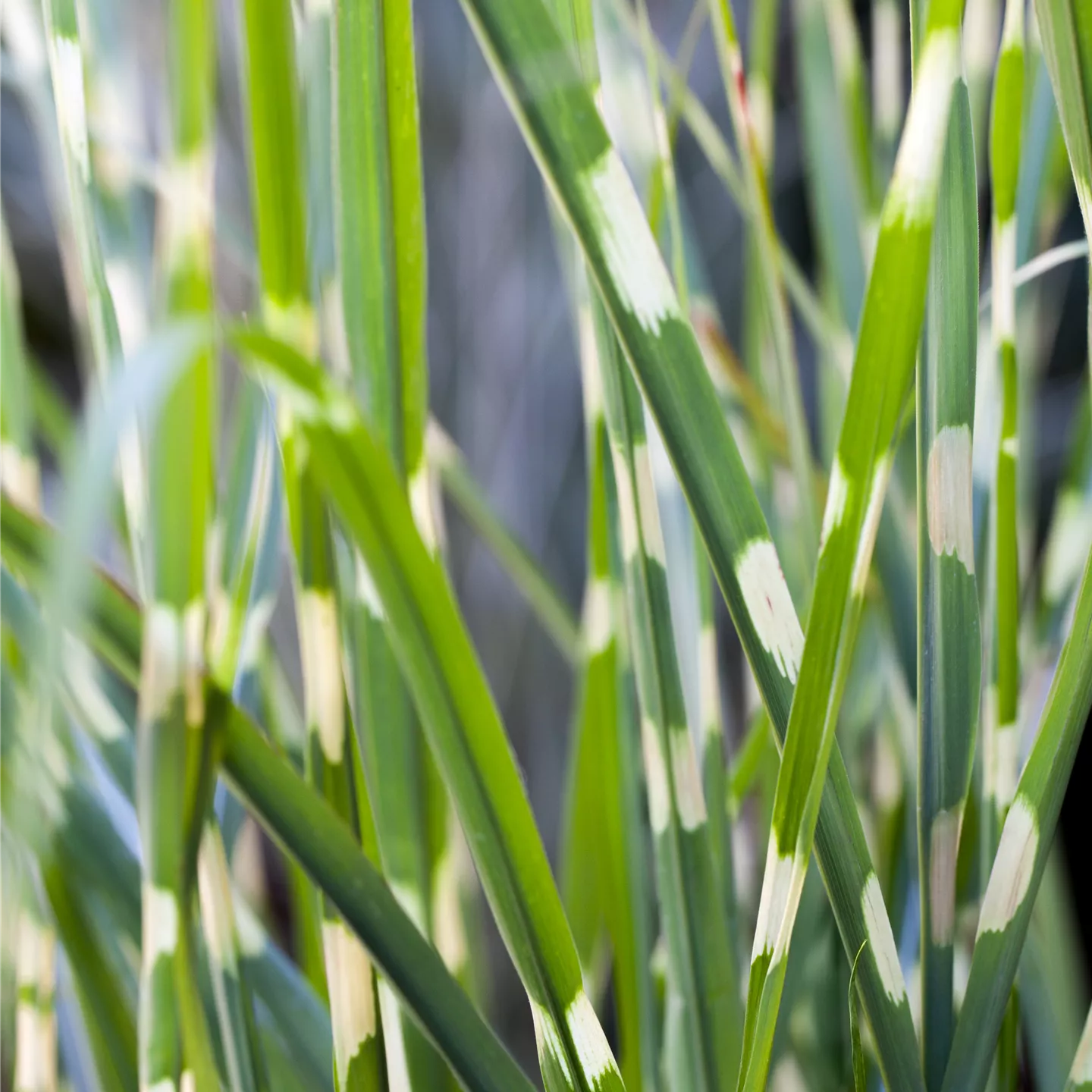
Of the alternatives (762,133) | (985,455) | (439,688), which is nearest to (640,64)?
(762,133)

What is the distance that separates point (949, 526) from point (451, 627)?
0.09 meters

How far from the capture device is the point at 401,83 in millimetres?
153

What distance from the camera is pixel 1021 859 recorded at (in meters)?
0.16

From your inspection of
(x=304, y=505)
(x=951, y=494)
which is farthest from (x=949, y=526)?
(x=304, y=505)

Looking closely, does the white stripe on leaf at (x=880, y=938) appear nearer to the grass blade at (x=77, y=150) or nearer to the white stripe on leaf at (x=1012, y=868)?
the white stripe on leaf at (x=1012, y=868)

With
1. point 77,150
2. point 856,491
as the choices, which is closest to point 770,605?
point 856,491

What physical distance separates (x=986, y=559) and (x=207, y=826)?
17cm

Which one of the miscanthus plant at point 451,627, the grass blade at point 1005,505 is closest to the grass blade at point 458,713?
the miscanthus plant at point 451,627

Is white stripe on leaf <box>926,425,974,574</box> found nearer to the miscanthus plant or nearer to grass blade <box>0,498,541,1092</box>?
the miscanthus plant

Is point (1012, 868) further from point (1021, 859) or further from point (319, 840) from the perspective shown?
point (319, 840)

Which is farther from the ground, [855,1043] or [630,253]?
[630,253]

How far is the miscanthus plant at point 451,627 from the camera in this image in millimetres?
Answer: 129

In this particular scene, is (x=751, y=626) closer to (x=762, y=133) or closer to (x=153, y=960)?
(x=153, y=960)

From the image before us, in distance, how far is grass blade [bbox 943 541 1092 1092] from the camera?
16 cm
